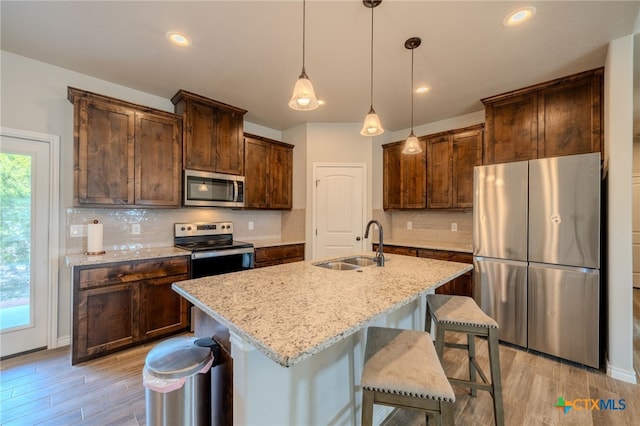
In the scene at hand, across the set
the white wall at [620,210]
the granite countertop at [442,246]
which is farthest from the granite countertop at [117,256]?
the white wall at [620,210]

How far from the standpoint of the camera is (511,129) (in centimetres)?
296

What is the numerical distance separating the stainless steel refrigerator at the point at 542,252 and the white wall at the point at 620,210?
0.09m

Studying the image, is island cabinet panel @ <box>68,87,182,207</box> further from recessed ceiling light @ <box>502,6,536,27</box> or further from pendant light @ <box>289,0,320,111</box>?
recessed ceiling light @ <box>502,6,536,27</box>

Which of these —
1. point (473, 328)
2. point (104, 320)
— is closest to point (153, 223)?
point (104, 320)

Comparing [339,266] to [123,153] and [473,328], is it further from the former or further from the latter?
[123,153]

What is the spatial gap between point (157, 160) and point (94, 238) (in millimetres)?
975

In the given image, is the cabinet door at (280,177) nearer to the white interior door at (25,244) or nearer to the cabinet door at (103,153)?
the cabinet door at (103,153)

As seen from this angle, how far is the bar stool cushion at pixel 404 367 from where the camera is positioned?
1046mm

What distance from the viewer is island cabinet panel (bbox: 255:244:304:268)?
3.55 metres

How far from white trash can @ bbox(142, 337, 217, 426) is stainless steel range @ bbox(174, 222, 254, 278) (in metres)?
1.62

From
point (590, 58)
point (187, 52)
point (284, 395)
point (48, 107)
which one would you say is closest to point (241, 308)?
point (284, 395)

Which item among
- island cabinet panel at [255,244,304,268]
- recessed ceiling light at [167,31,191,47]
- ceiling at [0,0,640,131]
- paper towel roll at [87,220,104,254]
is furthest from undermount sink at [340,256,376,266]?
paper towel roll at [87,220,104,254]

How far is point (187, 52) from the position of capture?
91.7 inches

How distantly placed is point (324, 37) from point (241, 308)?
2079 millimetres
